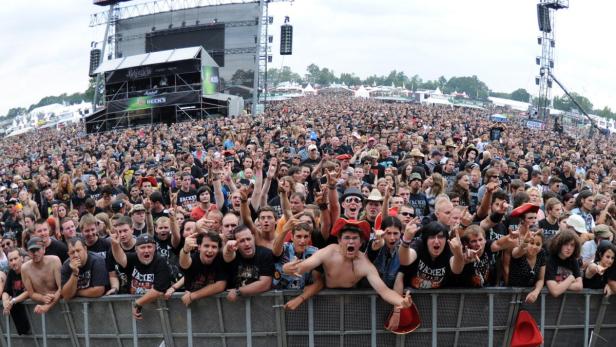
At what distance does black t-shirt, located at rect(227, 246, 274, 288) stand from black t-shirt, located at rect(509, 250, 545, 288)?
2032 mm

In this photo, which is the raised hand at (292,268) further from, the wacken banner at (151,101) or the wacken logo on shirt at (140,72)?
the wacken logo on shirt at (140,72)

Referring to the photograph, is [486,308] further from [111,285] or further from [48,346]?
[48,346]

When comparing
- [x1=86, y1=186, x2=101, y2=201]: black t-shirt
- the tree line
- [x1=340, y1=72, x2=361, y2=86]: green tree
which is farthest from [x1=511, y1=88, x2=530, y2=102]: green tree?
[x1=86, y1=186, x2=101, y2=201]: black t-shirt

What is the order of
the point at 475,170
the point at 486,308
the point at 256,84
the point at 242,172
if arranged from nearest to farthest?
the point at 486,308, the point at 475,170, the point at 242,172, the point at 256,84

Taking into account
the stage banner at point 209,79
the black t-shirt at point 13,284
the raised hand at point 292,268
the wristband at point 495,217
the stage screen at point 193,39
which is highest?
the stage screen at point 193,39

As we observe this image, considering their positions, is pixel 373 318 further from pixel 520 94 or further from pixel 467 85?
pixel 467 85

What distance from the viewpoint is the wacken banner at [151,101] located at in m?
34.2

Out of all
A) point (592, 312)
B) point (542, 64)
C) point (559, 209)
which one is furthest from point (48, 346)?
point (542, 64)

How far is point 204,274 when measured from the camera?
5.97 metres

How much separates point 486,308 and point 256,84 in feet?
118

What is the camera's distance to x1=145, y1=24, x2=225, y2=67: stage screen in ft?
142

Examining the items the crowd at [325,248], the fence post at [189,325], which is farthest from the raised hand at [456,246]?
the fence post at [189,325]

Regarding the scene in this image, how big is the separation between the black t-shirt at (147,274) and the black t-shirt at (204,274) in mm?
247

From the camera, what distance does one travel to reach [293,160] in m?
12.3
